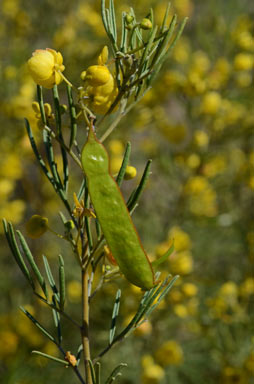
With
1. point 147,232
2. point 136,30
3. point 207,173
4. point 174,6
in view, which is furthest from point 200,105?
point 174,6

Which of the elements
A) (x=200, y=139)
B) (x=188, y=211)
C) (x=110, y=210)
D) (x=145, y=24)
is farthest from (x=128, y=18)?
(x=188, y=211)

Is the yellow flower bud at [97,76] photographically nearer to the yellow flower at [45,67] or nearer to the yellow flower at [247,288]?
the yellow flower at [45,67]

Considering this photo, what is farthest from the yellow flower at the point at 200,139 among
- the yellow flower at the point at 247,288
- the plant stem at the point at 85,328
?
the plant stem at the point at 85,328

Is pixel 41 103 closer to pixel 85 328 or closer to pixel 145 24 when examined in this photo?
pixel 145 24

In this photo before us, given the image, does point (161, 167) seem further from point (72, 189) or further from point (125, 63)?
point (125, 63)

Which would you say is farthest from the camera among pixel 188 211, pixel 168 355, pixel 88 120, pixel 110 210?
pixel 188 211
